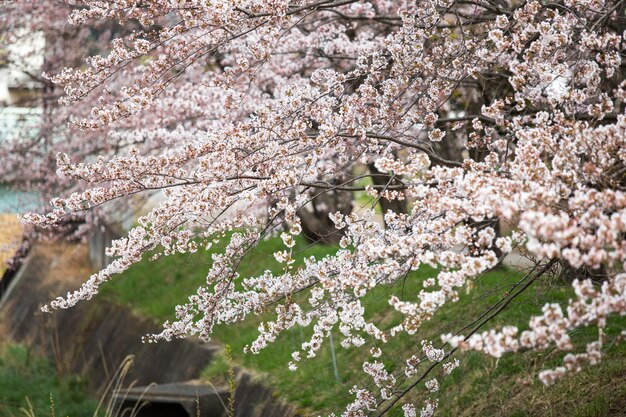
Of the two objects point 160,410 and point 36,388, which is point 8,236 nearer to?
point 36,388

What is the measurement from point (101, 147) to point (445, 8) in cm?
846

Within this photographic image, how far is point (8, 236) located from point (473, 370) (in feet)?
39.8

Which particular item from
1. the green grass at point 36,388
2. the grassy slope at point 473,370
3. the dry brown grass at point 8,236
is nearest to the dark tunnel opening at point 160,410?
the grassy slope at point 473,370

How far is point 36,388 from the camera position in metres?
11.4

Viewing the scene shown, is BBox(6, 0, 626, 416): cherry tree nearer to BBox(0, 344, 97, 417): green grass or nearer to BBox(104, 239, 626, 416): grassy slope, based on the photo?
BBox(104, 239, 626, 416): grassy slope

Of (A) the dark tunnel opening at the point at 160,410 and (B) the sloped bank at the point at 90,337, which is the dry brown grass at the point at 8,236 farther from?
(A) the dark tunnel opening at the point at 160,410

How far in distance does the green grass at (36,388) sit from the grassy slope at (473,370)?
6.58 ft

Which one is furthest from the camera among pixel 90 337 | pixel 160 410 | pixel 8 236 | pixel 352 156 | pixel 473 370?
pixel 8 236

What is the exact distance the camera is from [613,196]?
10.5ft

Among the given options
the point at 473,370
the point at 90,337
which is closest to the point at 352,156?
the point at 473,370

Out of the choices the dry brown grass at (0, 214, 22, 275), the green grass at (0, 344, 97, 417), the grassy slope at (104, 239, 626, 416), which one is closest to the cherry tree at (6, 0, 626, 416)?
the grassy slope at (104, 239, 626, 416)

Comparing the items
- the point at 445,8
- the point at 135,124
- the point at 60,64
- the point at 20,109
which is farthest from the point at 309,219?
the point at 445,8

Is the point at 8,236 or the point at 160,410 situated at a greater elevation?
the point at 160,410

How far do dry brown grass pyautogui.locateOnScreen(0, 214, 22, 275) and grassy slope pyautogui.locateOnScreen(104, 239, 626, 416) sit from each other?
17.8ft
